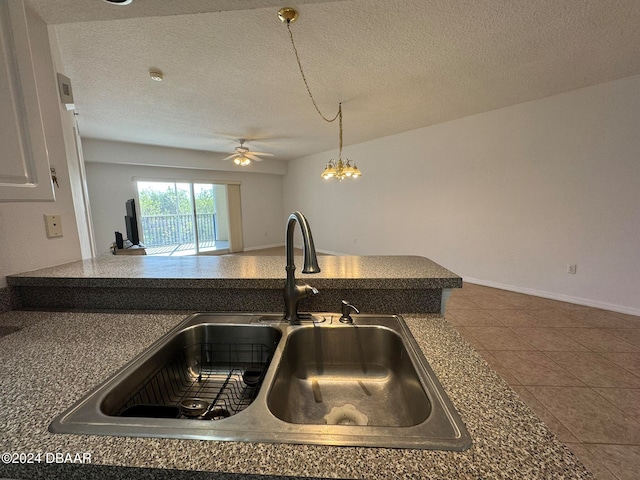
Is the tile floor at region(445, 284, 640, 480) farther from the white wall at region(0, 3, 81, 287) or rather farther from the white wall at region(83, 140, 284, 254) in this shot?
the white wall at region(83, 140, 284, 254)

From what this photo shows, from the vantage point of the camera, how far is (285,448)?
0.44 meters

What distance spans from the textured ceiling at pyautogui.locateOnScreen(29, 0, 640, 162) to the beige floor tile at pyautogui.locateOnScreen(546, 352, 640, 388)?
97.2 inches

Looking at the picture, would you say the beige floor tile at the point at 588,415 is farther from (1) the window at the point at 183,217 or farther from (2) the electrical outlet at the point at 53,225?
(1) the window at the point at 183,217

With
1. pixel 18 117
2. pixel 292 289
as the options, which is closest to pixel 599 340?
pixel 292 289

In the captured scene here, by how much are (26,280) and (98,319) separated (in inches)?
15.7

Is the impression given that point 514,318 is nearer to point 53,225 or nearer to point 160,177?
point 53,225

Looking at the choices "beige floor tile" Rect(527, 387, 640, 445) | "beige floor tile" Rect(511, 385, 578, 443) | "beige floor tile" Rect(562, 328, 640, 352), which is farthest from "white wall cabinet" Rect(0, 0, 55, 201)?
"beige floor tile" Rect(562, 328, 640, 352)

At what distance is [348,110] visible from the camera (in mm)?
3400

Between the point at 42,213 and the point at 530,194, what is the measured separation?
4.55 m

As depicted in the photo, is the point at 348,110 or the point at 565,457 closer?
the point at 565,457

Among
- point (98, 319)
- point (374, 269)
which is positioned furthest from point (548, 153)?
point (98, 319)

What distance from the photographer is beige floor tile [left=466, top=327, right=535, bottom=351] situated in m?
2.22

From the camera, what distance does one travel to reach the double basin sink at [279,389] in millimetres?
474

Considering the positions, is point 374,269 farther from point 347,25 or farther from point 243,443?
point 347,25
